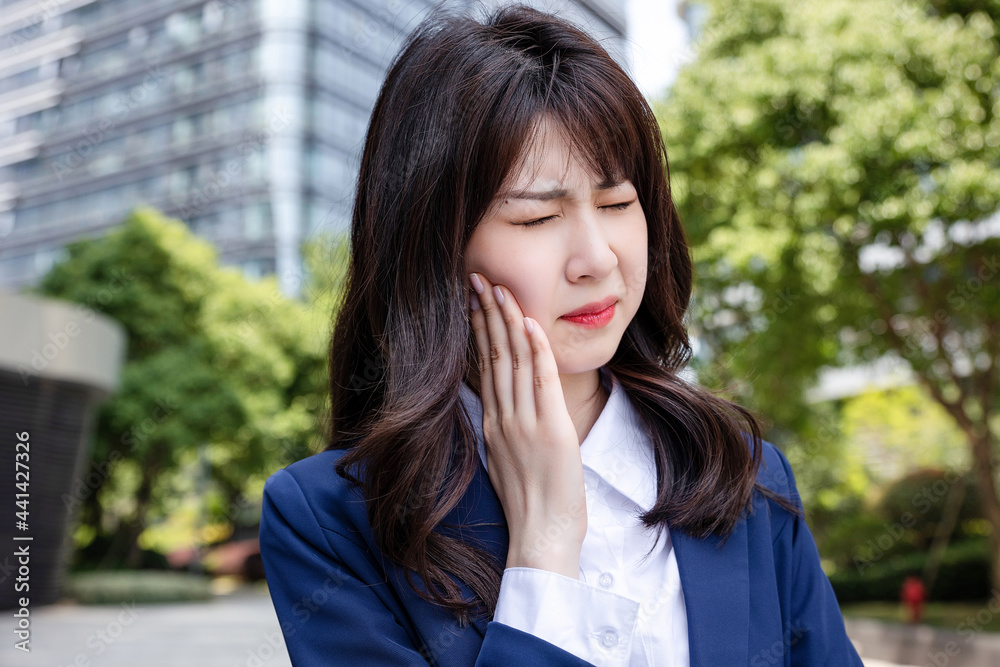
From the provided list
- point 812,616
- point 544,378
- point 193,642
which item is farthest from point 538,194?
point 193,642

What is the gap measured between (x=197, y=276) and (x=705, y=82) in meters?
12.9

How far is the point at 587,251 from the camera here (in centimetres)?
124

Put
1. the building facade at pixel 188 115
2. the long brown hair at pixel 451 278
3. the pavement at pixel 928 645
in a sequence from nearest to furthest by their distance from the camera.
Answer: the long brown hair at pixel 451 278, the pavement at pixel 928 645, the building facade at pixel 188 115

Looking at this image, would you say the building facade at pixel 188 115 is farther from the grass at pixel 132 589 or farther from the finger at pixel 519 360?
the finger at pixel 519 360

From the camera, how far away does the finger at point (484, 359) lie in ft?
4.20

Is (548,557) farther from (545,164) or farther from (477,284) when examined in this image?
(545,164)

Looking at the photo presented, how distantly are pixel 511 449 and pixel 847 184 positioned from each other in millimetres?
7049

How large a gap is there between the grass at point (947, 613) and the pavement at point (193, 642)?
2.72 feet

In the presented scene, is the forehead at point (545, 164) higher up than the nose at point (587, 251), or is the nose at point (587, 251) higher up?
the forehead at point (545, 164)

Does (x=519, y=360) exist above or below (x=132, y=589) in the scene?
above

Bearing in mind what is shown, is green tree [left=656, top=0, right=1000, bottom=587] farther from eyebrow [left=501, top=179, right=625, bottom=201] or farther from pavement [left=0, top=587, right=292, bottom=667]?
pavement [left=0, top=587, right=292, bottom=667]

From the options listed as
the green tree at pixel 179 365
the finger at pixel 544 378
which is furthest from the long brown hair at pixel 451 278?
the green tree at pixel 179 365

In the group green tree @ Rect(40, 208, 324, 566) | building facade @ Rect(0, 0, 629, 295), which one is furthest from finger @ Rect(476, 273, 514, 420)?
building facade @ Rect(0, 0, 629, 295)

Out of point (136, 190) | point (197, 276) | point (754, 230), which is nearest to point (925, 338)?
point (754, 230)
